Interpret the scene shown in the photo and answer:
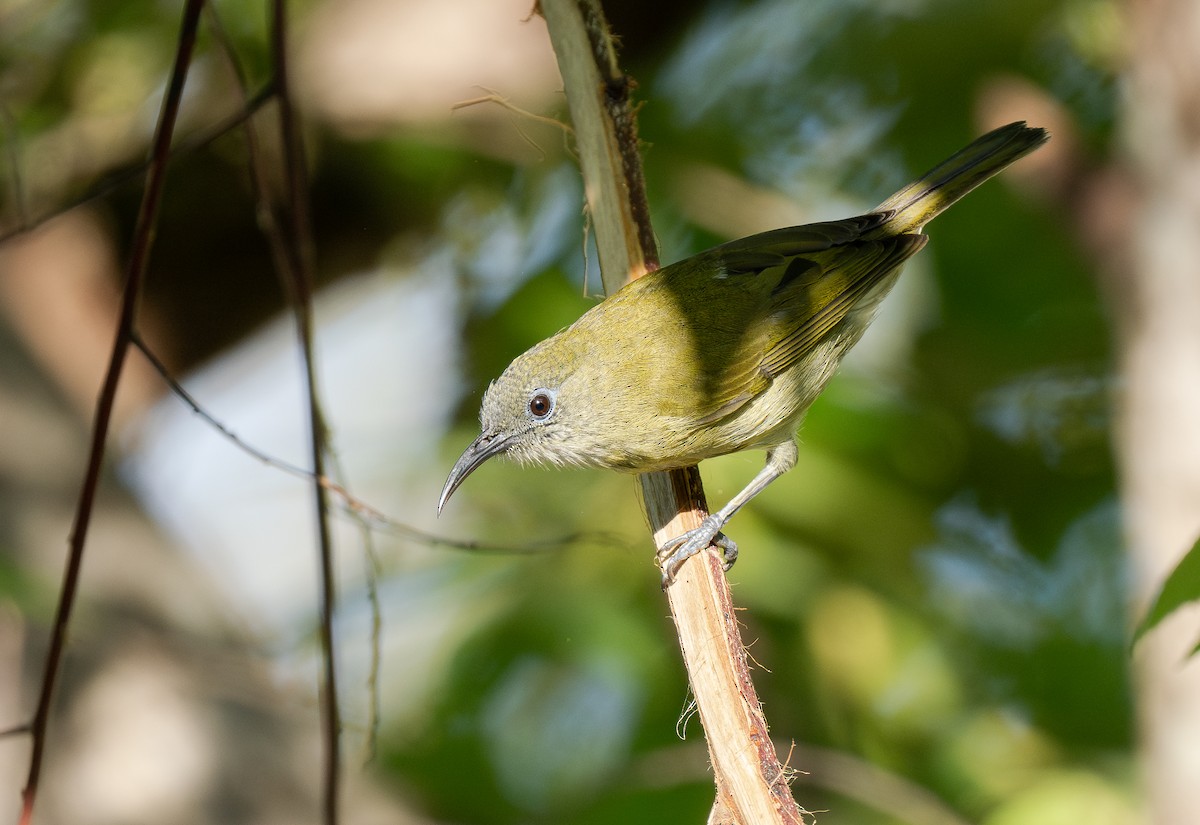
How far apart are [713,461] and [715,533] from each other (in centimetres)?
137

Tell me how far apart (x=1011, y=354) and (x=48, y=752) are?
4.27 meters

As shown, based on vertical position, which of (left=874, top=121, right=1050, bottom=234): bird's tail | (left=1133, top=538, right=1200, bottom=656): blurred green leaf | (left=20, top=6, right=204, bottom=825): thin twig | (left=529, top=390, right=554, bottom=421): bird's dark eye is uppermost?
(left=874, top=121, right=1050, bottom=234): bird's tail

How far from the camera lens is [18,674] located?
3.81 metres

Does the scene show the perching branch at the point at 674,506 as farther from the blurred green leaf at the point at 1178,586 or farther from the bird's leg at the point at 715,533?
the blurred green leaf at the point at 1178,586

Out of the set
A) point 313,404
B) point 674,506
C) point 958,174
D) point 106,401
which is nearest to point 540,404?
point 674,506

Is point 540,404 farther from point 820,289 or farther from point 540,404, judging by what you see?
point 820,289

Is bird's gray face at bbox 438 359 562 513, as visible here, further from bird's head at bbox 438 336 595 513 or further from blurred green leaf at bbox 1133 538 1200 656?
blurred green leaf at bbox 1133 538 1200 656

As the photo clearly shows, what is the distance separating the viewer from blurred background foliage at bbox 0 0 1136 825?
4012mm

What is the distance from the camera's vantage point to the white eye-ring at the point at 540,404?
2.98m

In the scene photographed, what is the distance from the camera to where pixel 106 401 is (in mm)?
1812

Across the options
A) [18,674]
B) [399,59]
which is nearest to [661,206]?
[399,59]

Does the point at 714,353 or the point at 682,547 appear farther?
the point at 714,353

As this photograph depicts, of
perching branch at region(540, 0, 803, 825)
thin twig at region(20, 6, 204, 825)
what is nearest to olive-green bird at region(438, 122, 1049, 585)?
perching branch at region(540, 0, 803, 825)

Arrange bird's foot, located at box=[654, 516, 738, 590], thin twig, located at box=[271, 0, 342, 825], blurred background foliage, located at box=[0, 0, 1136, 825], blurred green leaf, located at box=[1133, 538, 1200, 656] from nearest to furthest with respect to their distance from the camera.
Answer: blurred green leaf, located at box=[1133, 538, 1200, 656]
thin twig, located at box=[271, 0, 342, 825]
bird's foot, located at box=[654, 516, 738, 590]
blurred background foliage, located at box=[0, 0, 1136, 825]
